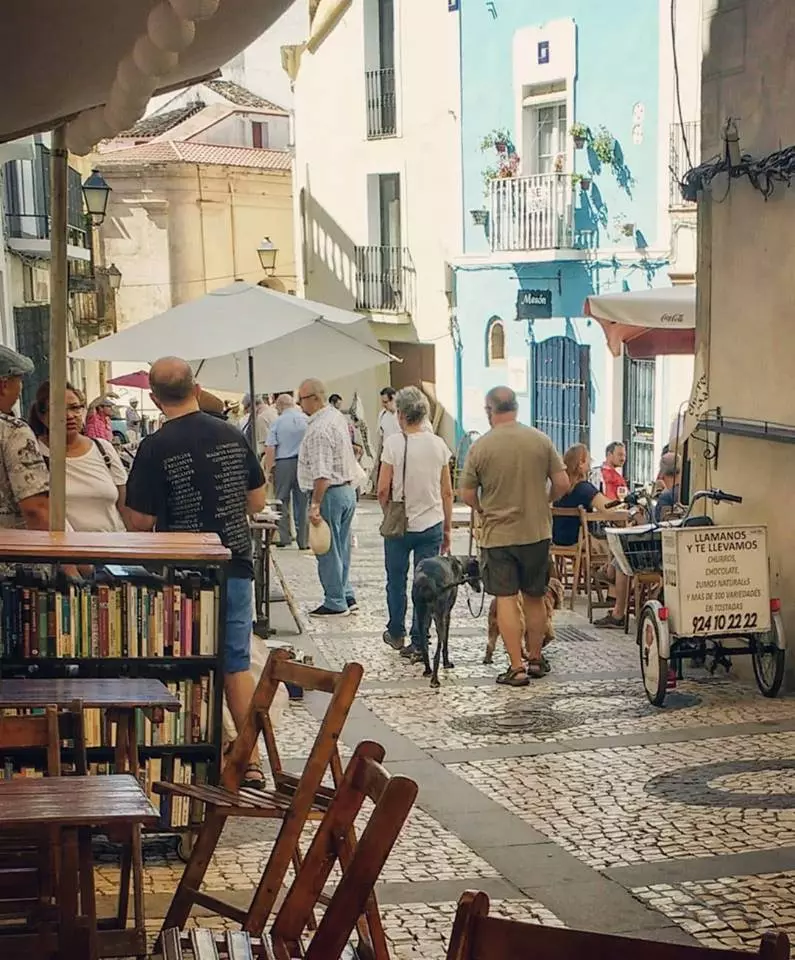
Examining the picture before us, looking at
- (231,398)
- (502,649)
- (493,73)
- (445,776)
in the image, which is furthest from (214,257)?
(445,776)

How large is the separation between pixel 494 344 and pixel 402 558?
14.1 m

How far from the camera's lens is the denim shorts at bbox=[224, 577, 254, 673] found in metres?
6.12

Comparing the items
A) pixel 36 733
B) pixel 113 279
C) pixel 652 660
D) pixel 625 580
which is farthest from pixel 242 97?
pixel 36 733

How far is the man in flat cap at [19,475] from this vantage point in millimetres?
6039

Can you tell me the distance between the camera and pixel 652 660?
8.33 metres

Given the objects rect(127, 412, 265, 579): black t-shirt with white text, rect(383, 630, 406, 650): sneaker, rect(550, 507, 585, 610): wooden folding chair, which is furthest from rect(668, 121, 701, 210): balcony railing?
rect(127, 412, 265, 579): black t-shirt with white text

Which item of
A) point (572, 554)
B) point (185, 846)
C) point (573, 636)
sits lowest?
point (573, 636)

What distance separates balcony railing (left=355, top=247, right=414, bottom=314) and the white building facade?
23mm

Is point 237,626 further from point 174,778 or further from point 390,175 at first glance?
point 390,175

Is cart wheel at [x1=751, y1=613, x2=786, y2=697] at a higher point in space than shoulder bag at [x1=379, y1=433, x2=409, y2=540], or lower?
lower

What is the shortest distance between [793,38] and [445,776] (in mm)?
4814

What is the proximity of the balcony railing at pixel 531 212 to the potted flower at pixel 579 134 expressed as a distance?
484mm

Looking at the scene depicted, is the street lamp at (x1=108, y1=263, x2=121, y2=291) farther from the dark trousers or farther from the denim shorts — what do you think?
the denim shorts

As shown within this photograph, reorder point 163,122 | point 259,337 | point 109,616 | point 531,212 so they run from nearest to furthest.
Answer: point 109,616 → point 259,337 → point 531,212 → point 163,122
